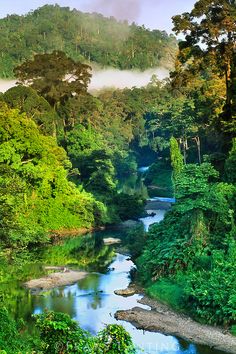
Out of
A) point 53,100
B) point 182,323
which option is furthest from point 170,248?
point 53,100

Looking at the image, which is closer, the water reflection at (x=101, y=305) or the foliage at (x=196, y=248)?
the water reflection at (x=101, y=305)

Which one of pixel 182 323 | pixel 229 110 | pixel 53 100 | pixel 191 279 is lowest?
pixel 182 323

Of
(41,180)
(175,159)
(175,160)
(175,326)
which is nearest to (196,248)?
(175,326)

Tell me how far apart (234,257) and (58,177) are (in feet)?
Result: 87.6

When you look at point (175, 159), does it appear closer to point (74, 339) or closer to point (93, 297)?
point (93, 297)

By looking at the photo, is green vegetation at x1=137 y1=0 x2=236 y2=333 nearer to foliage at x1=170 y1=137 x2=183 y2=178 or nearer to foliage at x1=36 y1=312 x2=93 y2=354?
foliage at x1=170 y1=137 x2=183 y2=178

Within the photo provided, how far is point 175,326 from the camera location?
89.7 ft

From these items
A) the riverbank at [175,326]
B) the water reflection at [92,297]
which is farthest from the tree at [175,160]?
the riverbank at [175,326]

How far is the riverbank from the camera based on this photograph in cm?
2525

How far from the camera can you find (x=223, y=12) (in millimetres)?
35188

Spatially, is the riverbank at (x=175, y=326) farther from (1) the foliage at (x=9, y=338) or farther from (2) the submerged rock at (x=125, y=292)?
(1) the foliage at (x=9, y=338)

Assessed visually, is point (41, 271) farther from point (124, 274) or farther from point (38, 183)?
point (38, 183)

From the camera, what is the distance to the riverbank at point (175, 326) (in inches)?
994

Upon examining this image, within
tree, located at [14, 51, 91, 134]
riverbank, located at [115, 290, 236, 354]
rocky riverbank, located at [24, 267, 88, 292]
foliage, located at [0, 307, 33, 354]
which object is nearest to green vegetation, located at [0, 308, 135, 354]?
foliage, located at [0, 307, 33, 354]
